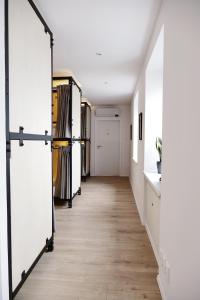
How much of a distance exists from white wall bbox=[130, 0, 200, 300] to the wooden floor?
0.36 meters

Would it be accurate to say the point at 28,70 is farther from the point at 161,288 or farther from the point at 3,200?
the point at 161,288

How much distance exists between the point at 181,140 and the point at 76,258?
1.63 metres

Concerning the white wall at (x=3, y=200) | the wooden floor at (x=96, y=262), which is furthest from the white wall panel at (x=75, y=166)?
the white wall at (x=3, y=200)

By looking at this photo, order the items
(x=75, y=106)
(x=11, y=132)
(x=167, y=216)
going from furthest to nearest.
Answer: (x=75, y=106), (x=167, y=216), (x=11, y=132)

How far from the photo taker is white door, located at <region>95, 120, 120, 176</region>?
767 centimetres

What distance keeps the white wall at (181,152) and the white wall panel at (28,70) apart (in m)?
1.08

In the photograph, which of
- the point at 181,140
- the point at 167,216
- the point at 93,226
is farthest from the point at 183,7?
the point at 93,226

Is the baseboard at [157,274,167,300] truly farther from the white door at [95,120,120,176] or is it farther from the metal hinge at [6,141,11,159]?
the white door at [95,120,120,176]

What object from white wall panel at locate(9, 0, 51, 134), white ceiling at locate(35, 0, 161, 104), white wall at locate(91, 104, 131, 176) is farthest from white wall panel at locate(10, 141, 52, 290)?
white wall at locate(91, 104, 131, 176)

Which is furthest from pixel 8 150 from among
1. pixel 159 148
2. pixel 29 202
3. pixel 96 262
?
pixel 159 148

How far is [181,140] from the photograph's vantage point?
137 centimetres

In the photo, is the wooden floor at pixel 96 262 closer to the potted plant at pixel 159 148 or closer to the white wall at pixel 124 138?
the potted plant at pixel 159 148

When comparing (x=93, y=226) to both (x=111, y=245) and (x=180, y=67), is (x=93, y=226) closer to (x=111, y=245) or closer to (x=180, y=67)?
(x=111, y=245)

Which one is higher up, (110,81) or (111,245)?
(110,81)
